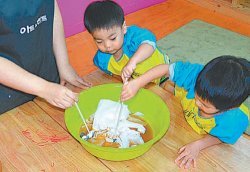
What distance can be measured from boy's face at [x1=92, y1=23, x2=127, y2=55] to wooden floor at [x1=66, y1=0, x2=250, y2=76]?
41.4 inches

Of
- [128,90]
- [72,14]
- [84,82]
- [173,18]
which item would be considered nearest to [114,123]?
[128,90]

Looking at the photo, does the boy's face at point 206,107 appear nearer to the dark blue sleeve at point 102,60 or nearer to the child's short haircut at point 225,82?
the child's short haircut at point 225,82

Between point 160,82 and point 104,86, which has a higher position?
point 104,86

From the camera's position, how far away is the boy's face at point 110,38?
1161mm

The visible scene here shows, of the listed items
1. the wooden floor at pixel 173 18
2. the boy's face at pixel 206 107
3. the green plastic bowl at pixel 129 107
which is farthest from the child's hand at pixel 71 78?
the wooden floor at pixel 173 18

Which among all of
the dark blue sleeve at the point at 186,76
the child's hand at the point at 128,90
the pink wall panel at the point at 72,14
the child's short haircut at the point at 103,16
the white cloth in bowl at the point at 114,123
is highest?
the child's short haircut at the point at 103,16

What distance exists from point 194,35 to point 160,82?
1287 millimetres

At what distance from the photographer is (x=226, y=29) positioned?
2539 mm

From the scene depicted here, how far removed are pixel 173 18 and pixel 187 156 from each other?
1.94 m

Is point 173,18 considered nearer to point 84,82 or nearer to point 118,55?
point 118,55

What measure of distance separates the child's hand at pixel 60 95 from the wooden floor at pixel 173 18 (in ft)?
4.32

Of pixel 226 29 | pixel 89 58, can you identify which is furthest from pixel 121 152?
pixel 226 29

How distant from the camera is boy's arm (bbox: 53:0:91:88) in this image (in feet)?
3.97

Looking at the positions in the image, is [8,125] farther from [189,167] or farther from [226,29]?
[226,29]
